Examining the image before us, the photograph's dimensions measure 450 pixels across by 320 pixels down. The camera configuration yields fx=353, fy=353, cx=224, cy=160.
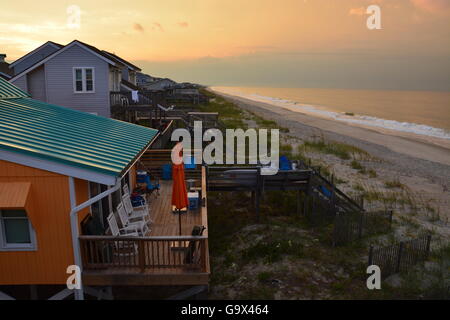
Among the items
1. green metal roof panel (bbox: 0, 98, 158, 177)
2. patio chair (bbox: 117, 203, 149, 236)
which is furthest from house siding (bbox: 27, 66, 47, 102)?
patio chair (bbox: 117, 203, 149, 236)

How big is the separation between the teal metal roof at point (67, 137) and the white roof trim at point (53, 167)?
0.09 m

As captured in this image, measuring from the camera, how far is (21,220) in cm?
808

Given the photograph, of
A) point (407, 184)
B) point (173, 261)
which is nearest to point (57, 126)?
point (173, 261)

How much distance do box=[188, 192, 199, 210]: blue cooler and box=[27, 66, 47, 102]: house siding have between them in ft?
61.2

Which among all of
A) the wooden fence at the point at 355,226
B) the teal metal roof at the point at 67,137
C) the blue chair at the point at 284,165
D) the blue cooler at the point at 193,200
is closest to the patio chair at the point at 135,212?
the blue cooler at the point at 193,200

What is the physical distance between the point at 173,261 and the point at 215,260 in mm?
3491

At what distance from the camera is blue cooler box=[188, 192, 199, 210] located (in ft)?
40.4

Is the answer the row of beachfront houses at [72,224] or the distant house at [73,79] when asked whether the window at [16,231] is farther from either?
the distant house at [73,79]

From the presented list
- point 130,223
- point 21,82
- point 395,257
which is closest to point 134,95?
point 21,82

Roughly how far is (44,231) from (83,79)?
20.1 m

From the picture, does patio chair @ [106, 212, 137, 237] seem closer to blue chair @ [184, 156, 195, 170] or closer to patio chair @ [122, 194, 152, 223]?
patio chair @ [122, 194, 152, 223]

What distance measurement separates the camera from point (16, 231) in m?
8.12

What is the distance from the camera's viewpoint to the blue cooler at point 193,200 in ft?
40.4
